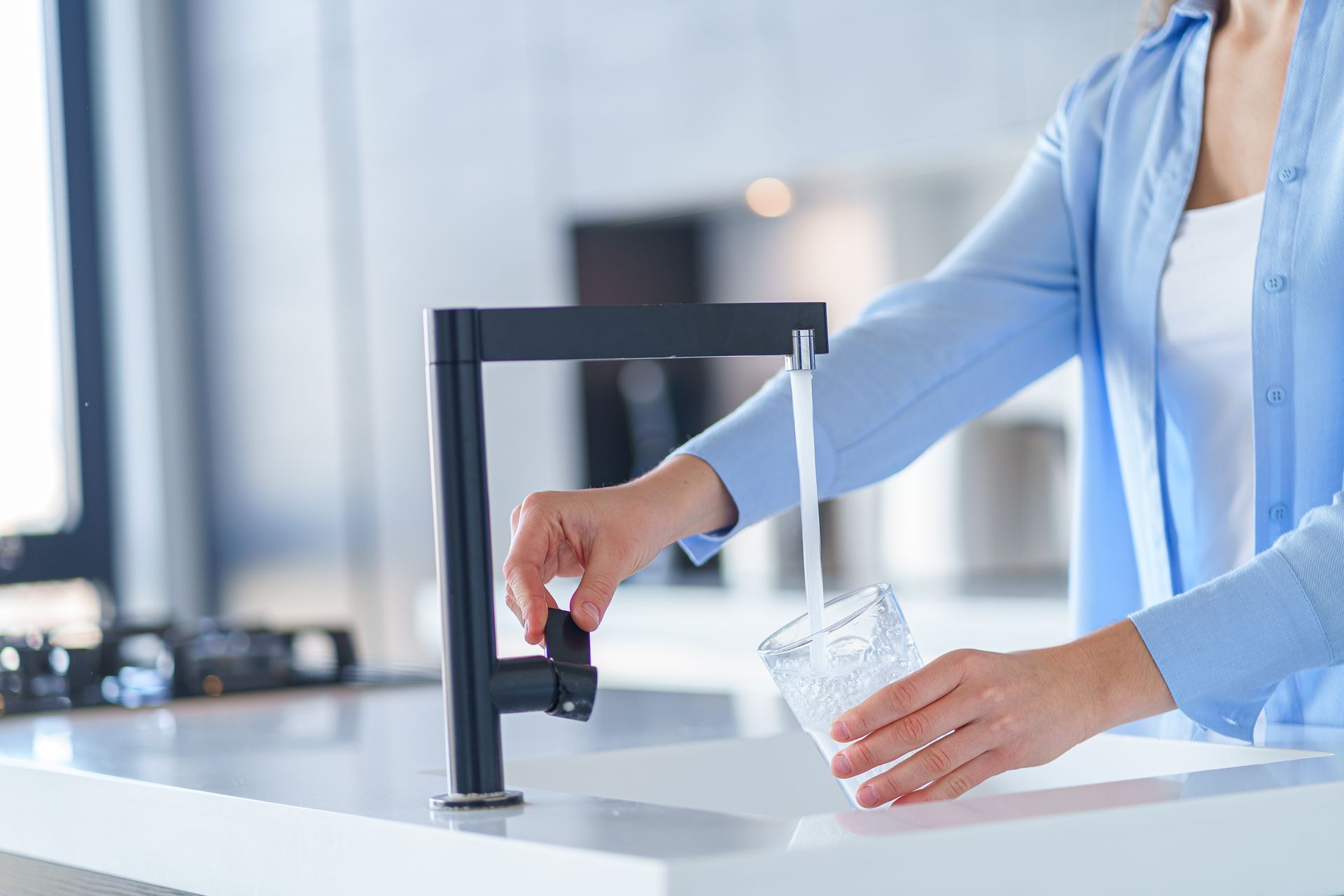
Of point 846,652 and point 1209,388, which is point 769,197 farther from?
point 846,652

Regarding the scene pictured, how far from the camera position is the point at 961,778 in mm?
714

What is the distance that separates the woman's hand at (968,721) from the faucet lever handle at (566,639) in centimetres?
12

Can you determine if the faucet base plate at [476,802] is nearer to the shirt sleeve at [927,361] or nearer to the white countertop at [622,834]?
the white countertop at [622,834]

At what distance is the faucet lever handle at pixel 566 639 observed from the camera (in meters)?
0.71

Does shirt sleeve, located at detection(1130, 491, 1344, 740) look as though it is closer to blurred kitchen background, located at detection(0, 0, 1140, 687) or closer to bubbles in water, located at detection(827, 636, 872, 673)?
bubbles in water, located at detection(827, 636, 872, 673)

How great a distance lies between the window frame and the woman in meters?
3.74

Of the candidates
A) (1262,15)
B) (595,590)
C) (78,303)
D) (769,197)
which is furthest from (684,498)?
(78,303)

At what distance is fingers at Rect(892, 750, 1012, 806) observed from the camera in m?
0.71

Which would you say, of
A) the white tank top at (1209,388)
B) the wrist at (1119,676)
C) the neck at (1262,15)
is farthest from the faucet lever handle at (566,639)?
the neck at (1262,15)

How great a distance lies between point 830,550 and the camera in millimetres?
3348

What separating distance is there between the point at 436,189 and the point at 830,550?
1.35 m

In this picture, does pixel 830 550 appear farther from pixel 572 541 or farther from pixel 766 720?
pixel 572 541

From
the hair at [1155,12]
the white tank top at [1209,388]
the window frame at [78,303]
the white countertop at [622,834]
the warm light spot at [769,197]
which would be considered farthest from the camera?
the window frame at [78,303]

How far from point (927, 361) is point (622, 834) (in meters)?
0.54
